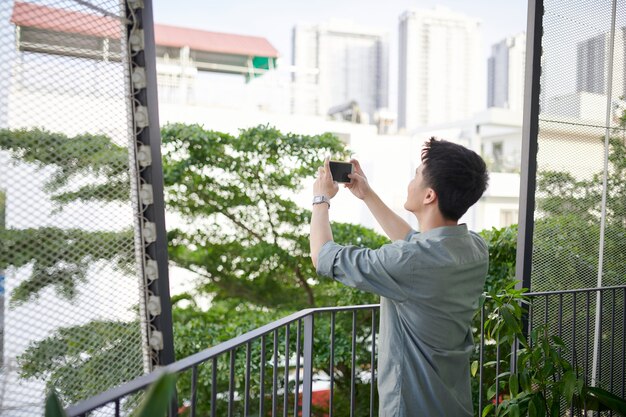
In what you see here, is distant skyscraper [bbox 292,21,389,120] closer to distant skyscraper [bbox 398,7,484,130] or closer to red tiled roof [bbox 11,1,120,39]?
distant skyscraper [bbox 398,7,484,130]

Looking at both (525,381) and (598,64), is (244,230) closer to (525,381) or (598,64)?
(598,64)

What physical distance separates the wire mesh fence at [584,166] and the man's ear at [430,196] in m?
1.58

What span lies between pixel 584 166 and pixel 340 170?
1768 millimetres

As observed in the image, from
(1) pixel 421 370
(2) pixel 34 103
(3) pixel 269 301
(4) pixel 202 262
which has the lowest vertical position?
(3) pixel 269 301

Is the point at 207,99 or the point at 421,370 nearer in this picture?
the point at 421,370

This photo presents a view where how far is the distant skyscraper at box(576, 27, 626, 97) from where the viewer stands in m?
2.97

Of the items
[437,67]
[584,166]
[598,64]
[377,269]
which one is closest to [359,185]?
[377,269]

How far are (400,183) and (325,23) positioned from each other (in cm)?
2424

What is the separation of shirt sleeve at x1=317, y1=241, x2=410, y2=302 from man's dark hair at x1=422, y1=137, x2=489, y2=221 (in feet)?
0.53

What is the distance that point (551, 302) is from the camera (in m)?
2.86

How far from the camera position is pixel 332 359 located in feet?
7.00

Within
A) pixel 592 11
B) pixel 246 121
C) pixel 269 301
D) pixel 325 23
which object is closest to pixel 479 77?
pixel 325 23

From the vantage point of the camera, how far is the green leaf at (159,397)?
2.69 feet

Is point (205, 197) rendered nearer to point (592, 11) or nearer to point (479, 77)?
point (592, 11)
